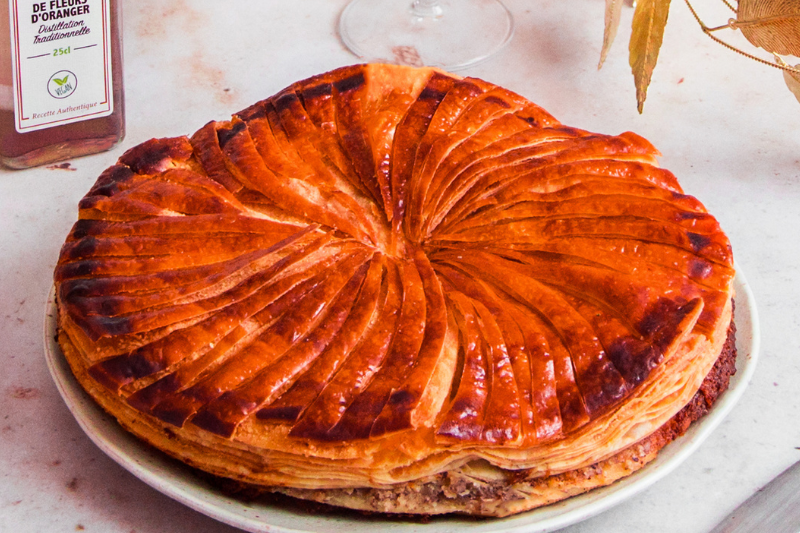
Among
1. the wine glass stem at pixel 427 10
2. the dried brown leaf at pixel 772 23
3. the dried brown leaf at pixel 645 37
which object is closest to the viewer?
the dried brown leaf at pixel 772 23

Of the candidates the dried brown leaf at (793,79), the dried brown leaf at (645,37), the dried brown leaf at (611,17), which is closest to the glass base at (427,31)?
the dried brown leaf at (611,17)

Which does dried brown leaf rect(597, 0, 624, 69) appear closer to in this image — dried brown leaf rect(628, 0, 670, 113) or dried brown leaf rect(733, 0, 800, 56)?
dried brown leaf rect(628, 0, 670, 113)

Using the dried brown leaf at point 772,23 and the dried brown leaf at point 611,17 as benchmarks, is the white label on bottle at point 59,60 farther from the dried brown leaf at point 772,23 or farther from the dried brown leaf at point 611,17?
the dried brown leaf at point 772,23

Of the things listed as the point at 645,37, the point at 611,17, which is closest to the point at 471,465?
the point at 645,37

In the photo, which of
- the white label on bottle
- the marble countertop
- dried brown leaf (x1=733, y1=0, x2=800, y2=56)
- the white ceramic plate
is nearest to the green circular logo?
the white label on bottle

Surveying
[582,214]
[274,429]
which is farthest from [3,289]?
[582,214]

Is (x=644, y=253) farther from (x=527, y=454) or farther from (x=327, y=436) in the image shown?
(x=327, y=436)
